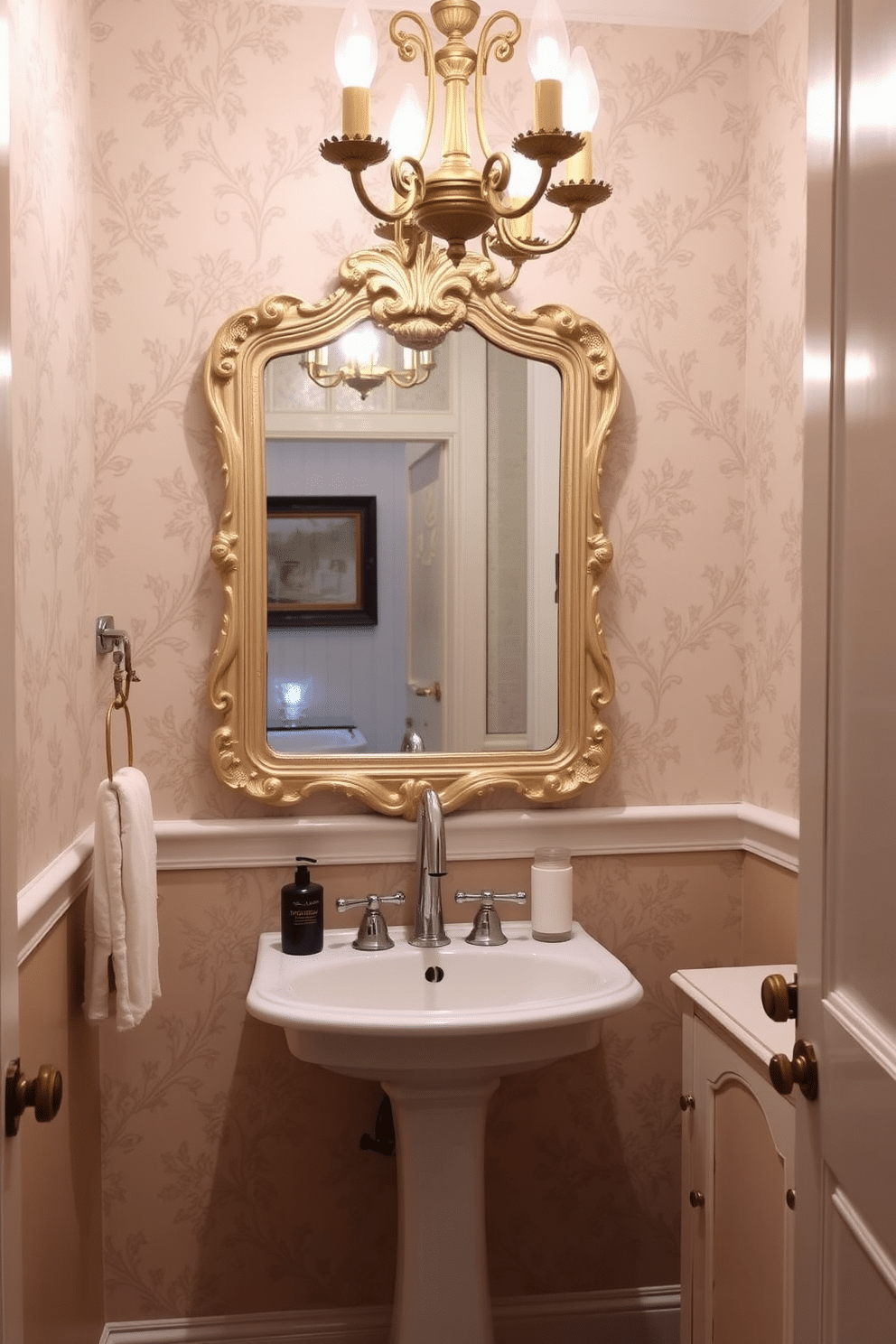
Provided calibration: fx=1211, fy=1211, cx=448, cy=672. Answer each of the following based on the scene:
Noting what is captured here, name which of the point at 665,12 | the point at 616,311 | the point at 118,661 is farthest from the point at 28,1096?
the point at 665,12

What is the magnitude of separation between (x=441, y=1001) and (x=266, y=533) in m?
0.83

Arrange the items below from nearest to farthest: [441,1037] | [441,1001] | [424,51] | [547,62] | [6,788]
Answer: [6,788] < [547,62] < [441,1037] < [424,51] < [441,1001]

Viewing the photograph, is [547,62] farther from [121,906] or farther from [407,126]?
[121,906]

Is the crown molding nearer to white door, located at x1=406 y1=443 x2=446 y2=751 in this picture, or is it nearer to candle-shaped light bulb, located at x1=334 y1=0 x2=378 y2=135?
candle-shaped light bulb, located at x1=334 y1=0 x2=378 y2=135

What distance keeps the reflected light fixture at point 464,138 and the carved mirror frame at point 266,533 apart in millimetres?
118

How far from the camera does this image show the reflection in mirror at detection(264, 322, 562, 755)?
2.07 metres

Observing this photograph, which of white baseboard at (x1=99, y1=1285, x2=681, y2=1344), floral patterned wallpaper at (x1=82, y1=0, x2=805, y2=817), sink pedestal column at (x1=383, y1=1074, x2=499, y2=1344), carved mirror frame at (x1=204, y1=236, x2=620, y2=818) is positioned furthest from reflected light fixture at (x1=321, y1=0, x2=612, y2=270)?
white baseboard at (x1=99, y1=1285, x2=681, y2=1344)

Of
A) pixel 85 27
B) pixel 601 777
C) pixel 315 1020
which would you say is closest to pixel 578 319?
pixel 601 777

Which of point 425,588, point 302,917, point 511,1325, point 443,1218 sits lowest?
point 511,1325

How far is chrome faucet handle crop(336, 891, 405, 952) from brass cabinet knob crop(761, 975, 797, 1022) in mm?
964

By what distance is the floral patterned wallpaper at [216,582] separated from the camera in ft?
6.66

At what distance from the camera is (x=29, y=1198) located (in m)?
1.52

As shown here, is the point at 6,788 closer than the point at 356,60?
Yes

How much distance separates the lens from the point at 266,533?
2057 millimetres
